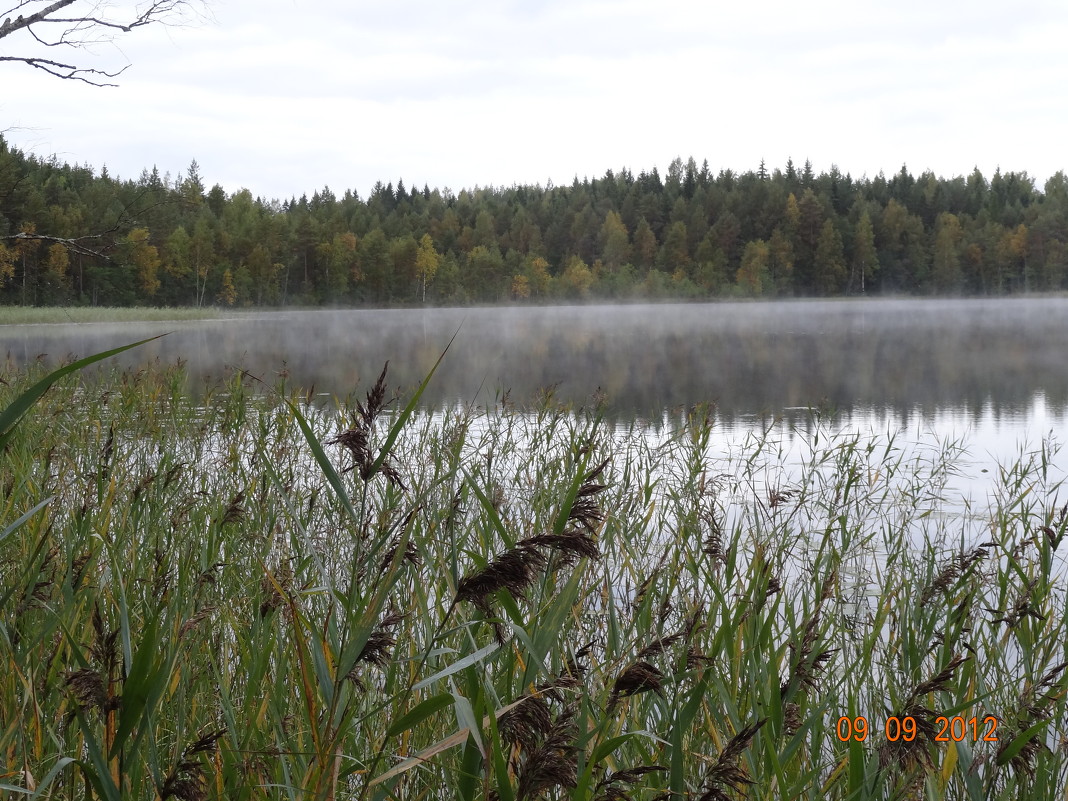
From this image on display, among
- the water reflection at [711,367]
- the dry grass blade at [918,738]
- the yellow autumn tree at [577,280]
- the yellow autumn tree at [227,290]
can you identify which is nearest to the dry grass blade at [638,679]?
the dry grass blade at [918,738]

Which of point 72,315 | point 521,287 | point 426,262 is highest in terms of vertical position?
point 426,262

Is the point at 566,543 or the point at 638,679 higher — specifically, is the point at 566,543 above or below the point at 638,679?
above

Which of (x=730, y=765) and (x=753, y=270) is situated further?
(x=753, y=270)

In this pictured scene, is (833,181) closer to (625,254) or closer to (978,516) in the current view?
(625,254)

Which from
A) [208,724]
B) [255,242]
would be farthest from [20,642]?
[255,242]

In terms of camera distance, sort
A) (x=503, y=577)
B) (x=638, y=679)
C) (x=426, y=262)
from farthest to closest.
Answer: (x=426, y=262) < (x=638, y=679) < (x=503, y=577)

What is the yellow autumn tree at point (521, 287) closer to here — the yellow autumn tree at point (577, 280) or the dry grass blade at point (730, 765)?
the yellow autumn tree at point (577, 280)

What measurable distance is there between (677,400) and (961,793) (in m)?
9.29

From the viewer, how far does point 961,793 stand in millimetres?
2176

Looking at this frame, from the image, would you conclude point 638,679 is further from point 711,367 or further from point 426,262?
point 426,262
